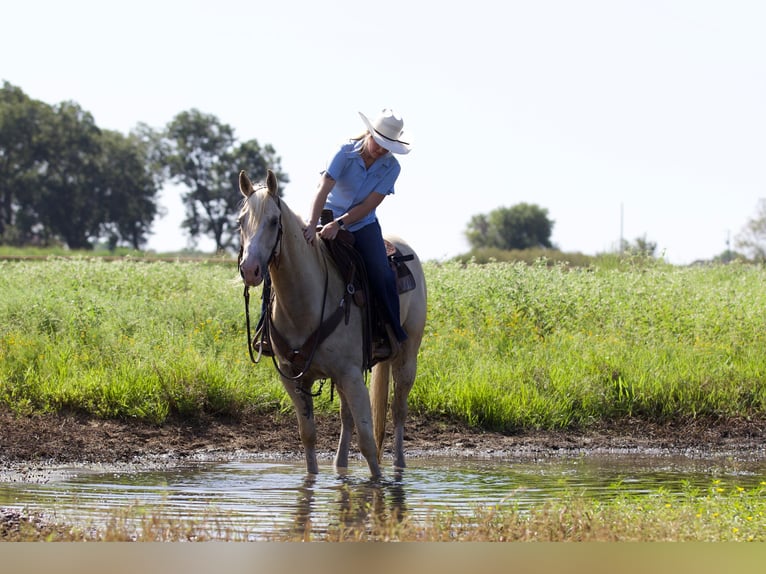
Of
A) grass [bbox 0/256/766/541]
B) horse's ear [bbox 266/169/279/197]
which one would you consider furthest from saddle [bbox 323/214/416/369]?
grass [bbox 0/256/766/541]

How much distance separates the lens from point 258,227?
23.4ft

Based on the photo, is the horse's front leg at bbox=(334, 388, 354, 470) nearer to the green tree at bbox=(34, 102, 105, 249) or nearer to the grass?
the grass

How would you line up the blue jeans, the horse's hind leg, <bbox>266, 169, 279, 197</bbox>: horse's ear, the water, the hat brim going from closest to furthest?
the water, <bbox>266, 169, 279, 197</bbox>: horse's ear, the hat brim, the blue jeans, the horse's hind leg

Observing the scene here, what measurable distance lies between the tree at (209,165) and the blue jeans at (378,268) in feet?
273

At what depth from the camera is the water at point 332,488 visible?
23.0 feet

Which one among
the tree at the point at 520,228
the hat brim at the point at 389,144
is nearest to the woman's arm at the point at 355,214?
the hat brim at the point at 389,144

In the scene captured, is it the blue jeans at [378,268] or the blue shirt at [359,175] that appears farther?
the blue jeans at [378,268]

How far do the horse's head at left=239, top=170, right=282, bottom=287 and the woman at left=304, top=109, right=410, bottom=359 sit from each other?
60 cm

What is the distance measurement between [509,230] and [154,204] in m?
58.6

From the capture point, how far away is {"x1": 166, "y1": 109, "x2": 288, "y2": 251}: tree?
307ft

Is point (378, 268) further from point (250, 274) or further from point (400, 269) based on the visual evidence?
point (250, 274)

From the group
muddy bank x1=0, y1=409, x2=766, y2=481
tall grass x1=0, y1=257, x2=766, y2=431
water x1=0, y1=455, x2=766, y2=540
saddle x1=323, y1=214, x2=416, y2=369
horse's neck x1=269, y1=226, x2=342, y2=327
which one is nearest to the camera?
water x1=0, y1=455, x2=766, y2=540

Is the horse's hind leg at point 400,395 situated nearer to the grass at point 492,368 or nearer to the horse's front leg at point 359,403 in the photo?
the horse's front leg at point 359,403

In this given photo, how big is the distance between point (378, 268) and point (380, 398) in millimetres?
1461
